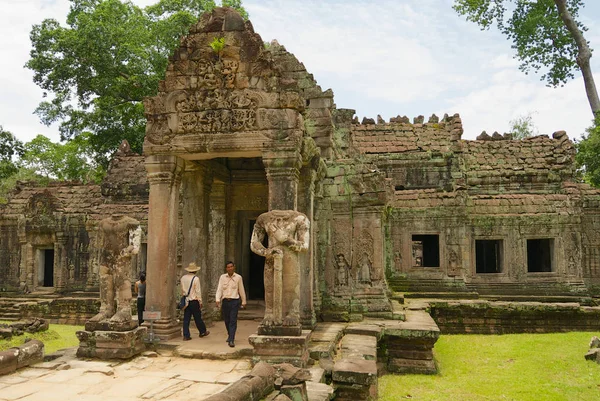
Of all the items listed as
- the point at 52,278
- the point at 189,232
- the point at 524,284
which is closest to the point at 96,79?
the point at 52,278

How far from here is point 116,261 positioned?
709cm

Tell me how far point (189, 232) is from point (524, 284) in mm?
11622

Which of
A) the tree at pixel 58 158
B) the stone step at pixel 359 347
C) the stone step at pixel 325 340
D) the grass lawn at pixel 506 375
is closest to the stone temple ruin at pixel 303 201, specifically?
the stone step at pixel 325 340

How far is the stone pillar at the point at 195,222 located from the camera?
944 cm

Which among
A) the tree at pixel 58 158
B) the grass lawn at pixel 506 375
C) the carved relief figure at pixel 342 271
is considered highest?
the tree at pixel 58 158

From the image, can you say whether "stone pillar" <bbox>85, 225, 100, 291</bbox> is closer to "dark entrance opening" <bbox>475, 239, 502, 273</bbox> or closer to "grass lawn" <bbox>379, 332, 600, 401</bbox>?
"grass lawn" <bbox>379, 332, 600, 401</bbox>

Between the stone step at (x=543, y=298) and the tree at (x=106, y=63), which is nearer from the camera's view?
the stone step at (x=543, y=298)

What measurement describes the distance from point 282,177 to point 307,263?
188 cm

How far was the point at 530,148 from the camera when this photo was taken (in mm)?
18344

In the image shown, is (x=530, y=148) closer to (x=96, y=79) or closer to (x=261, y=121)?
(x=261, y=121)

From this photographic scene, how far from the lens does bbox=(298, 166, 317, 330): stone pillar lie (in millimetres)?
8484

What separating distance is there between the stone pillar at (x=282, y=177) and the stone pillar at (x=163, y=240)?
1699mm

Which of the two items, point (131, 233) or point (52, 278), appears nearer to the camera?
point (131, 233)

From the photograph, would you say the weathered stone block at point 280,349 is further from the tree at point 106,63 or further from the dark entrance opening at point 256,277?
the tree at point 106,63
